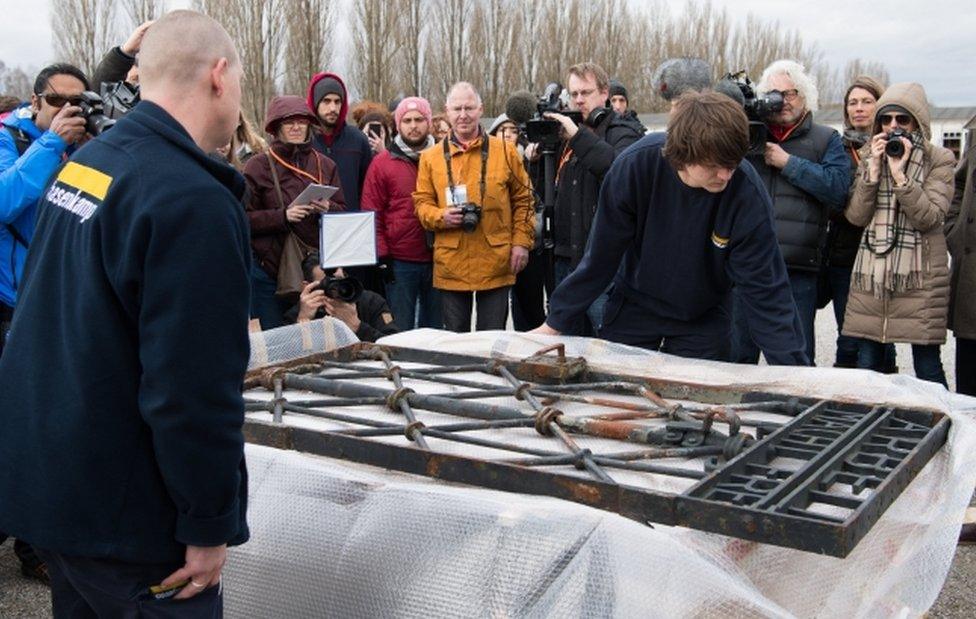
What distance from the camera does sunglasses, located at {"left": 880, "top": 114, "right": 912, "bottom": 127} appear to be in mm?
5027

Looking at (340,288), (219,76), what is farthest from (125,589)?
(340,288)

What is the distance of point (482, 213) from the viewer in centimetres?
582

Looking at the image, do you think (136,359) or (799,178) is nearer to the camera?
(136,359)

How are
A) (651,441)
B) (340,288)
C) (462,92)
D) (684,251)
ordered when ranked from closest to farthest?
(651,441), (684,251), (340,288), (462,92)

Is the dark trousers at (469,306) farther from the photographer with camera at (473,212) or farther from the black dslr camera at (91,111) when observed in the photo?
the black dslr camera at (91,111)

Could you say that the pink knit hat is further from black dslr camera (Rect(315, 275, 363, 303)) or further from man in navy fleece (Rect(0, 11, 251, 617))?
man in navy fleece (Rect(0, 11, 251, 617))

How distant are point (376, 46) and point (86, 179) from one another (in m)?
25.9

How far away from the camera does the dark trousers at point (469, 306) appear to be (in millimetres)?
5910

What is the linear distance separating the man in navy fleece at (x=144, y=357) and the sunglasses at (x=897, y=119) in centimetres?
392

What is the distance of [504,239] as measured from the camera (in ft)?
19.3

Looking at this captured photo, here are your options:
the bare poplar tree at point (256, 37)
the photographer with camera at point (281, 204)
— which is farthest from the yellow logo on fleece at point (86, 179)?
the bare poplar tree at point (256, 37)

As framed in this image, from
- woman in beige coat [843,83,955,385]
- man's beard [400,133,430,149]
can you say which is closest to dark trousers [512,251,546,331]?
man's beard [400,133,430,149]

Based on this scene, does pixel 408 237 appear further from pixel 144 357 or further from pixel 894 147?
pixel 144 357

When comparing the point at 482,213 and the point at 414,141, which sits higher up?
the point at 414,141
